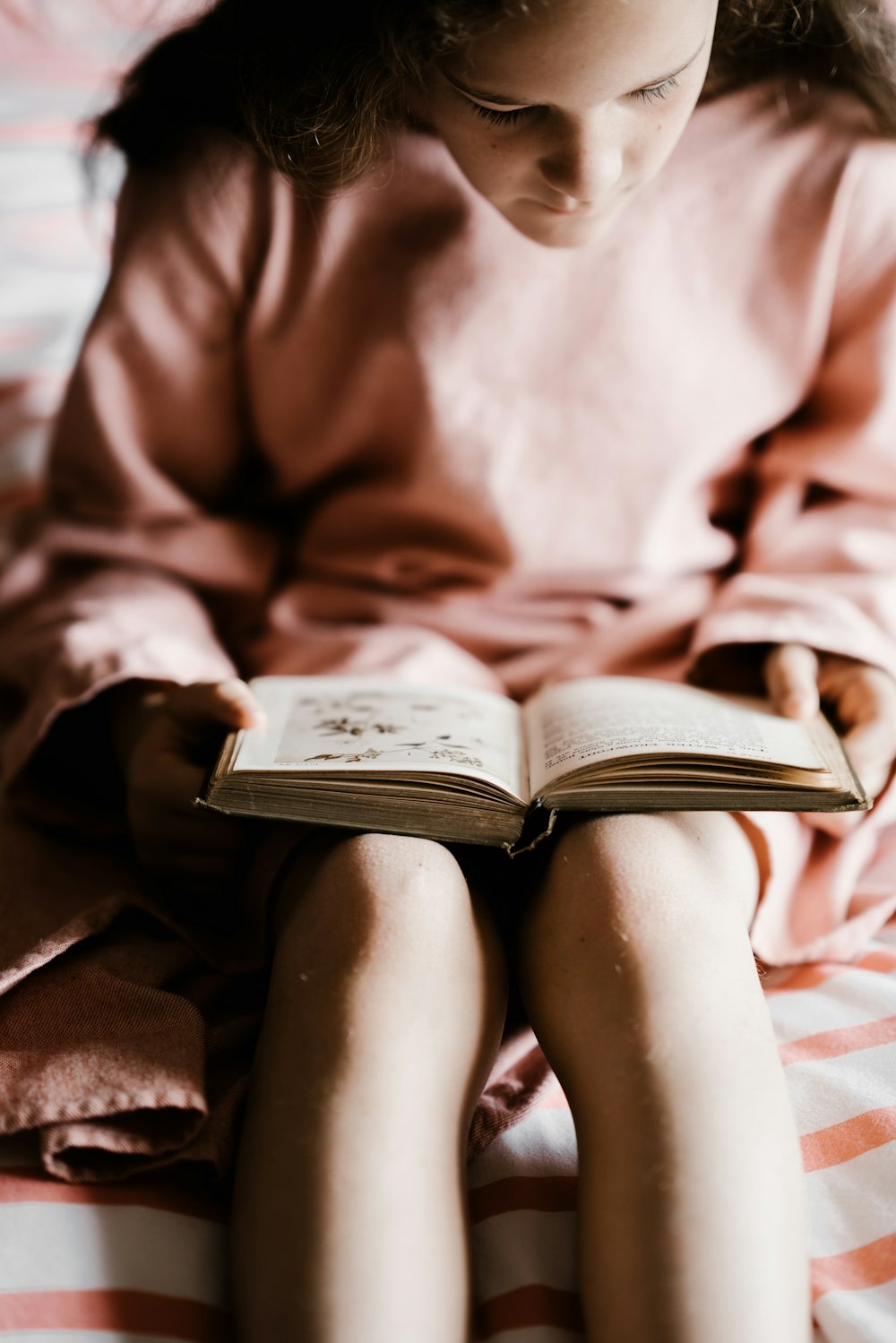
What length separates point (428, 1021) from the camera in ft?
1.57

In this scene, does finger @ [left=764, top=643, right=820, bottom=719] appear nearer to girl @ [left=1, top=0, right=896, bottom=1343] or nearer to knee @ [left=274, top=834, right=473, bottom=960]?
girl @ [left=1, top=0, right=896, bottom=1343]

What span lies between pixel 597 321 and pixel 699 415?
0.09m

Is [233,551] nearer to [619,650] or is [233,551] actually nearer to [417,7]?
[619,650]

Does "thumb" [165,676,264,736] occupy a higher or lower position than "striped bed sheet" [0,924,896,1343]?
higher

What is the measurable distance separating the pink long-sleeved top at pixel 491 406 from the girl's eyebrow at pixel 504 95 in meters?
0.17

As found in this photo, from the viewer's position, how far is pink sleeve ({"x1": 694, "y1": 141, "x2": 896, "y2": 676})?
70 cm

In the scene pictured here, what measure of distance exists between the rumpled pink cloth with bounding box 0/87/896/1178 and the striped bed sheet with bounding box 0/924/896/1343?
142mm

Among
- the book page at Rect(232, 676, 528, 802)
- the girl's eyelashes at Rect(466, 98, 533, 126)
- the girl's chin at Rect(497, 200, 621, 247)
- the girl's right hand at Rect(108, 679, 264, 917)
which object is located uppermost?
the girl's eyelashes at Rect(466, 98, 533, 126)

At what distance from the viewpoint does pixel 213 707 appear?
0.60 meters

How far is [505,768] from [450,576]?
244 mm

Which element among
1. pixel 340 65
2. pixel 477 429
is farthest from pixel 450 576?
pixel 340 65

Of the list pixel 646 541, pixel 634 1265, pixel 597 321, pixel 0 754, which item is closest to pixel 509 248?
pixel 597 321

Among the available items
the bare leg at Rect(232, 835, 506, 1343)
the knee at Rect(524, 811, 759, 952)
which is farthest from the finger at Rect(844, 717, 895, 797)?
the bare leg at Rect(232, 835, 506, 1343)

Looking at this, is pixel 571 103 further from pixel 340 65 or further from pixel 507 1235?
pixel 507 1235
